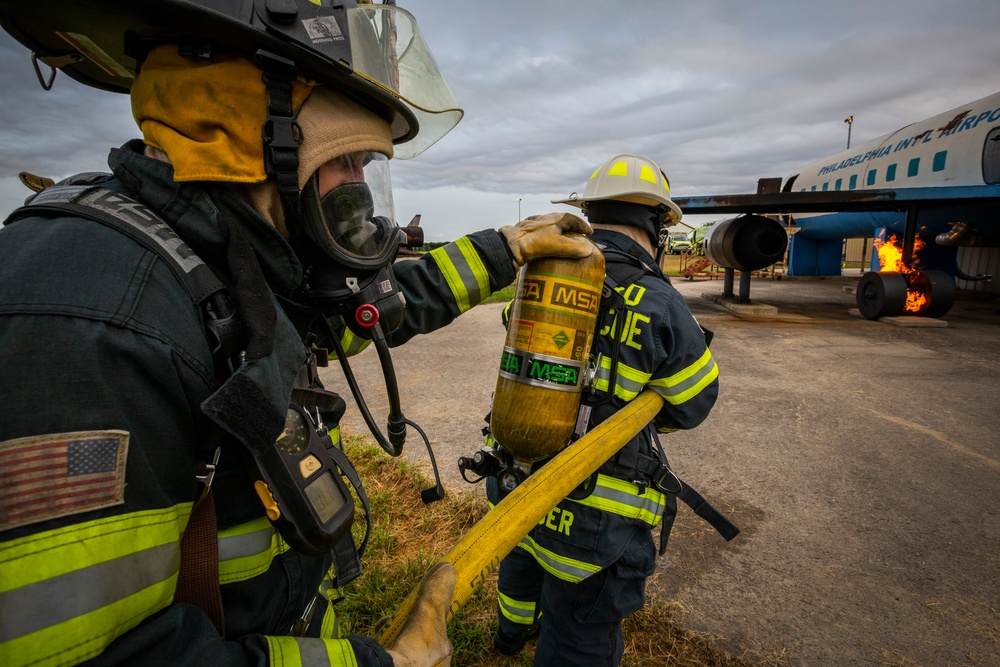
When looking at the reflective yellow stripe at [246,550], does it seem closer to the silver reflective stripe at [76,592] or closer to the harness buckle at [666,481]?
the silver reflective stripe at [76,592]

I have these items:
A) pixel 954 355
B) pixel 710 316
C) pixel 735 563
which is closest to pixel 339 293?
pixel 735 563

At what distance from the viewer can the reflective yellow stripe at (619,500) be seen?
183 centimetres

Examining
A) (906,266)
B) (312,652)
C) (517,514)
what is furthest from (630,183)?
(906,266)

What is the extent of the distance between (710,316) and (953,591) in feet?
26.0

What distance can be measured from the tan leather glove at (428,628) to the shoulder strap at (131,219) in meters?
0.74

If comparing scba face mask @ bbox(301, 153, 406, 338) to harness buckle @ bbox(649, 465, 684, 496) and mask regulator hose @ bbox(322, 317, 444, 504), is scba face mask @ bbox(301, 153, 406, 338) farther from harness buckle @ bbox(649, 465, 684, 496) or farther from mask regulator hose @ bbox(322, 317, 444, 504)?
harness buckle @ bbox(649, 465, 684, 496)

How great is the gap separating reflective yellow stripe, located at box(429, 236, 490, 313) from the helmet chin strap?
0.82 meters

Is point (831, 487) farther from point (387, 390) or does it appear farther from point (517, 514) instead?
point (387, 390)

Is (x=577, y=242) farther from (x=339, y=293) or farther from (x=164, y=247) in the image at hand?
(x=164, y=247)

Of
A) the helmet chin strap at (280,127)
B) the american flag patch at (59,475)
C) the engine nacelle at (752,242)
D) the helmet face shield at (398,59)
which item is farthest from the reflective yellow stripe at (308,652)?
the engine nacelle at (752,242)

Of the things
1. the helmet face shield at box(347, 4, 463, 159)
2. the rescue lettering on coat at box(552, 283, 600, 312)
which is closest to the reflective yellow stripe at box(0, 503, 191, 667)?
the helmet face shield at box(347, 4, 463, 159)

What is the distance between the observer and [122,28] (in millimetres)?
1043

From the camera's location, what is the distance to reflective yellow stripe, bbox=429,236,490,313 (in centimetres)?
180

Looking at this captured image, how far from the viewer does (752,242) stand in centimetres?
1000
